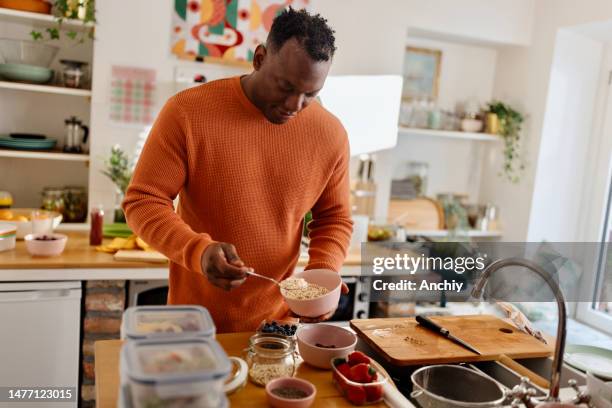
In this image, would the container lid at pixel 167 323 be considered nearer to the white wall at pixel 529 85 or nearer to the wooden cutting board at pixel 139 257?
the wooden cutting board at pixel 139 257

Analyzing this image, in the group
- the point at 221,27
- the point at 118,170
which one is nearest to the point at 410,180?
the point at 221,27

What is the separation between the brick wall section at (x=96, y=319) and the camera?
7.44ft

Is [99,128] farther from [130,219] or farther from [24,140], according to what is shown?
[130,219]

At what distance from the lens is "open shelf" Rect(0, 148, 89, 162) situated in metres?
2.55

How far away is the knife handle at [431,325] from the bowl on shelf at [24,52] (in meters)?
2.13

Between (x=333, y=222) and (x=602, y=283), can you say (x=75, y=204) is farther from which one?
(x=602, y=283)

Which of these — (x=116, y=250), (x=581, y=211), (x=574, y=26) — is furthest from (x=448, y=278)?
(x=116, y=250)

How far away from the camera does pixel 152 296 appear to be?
96.0 inches

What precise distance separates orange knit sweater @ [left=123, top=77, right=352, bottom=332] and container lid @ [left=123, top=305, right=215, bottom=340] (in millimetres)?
348

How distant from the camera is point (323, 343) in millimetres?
1323

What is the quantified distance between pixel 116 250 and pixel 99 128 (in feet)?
2.20

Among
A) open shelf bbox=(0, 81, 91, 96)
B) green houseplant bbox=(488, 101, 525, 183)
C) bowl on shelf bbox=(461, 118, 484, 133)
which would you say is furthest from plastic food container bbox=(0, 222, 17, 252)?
green houseplant bbox=(488, 101, 525, 183)

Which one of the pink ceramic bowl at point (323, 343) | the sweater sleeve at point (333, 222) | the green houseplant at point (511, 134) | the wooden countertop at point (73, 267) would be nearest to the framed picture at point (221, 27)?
the wooden countertop at point (73, 267)

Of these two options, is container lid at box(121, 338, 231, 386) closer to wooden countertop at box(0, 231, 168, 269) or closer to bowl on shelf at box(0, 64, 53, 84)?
wooden countertop at box(0, 231, 168, 269)
